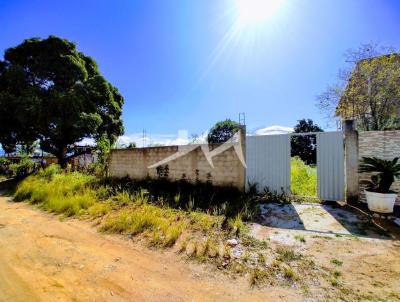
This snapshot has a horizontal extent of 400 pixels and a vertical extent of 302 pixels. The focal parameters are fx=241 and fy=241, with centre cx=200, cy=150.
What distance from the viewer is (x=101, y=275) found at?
3094 millimetres

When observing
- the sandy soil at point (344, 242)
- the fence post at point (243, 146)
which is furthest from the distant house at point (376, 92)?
the sandy soil at point (344, 242)

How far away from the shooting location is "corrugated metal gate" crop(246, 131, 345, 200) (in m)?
5.89

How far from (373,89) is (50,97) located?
1468cm

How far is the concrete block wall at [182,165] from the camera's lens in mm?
6957

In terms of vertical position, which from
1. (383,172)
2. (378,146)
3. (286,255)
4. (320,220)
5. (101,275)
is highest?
(378,146)

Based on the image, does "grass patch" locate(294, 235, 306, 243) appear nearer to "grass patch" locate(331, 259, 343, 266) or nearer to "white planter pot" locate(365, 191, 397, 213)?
"grass patch" locate(331, 259, 343, 266)

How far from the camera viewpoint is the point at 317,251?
3.61 meters

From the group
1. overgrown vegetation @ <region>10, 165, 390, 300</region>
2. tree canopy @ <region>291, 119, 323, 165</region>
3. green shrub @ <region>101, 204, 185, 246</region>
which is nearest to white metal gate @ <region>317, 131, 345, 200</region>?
overgrown vegetation @ <region>10, 165, 390, 300</region>

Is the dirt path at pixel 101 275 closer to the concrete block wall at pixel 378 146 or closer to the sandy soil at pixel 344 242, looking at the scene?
the sandy soil at pixel 344 242

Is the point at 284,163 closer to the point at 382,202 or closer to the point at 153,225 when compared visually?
the point at 382,202

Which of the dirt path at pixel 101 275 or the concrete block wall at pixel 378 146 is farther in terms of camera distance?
the concrete block wall at pixel 378 146

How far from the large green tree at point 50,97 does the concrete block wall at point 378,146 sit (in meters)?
12.6

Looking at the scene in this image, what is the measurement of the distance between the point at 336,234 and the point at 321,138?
2.65 meters

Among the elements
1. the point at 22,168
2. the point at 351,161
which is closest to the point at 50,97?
the point at 22,168
